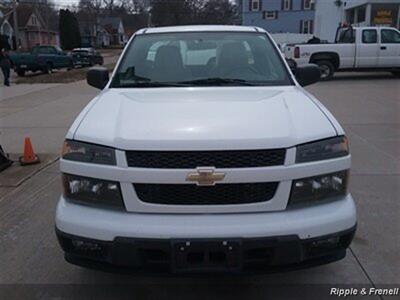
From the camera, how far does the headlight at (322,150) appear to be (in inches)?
108

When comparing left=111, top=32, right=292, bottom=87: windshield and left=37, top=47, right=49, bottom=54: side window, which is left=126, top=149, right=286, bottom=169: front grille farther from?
left=37, top=47, right=49, bottom=54: side window

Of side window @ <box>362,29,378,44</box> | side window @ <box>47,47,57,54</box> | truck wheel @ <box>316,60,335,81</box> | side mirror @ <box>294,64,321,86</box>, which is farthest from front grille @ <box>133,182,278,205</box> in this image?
side window @ <box>47,47,57,54</box>

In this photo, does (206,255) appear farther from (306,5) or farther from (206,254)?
(306,5)

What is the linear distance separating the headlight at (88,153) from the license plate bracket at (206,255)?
0.64m

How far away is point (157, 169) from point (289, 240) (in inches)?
33.4

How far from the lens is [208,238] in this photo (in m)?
2.58

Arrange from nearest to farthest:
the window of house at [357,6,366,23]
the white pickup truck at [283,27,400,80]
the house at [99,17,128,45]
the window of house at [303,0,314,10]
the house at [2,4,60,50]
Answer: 1. the white pickup truck at [283,27,400,80]
2. the window of house at [357,6,366,23]
3. the window of house at [303,0,314,10]
4. the house at [2,4,60,50]
5. the house at [99,17,128,45]

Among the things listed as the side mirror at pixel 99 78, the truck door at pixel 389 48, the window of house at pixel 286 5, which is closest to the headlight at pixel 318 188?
the side mirror at pixel 99 78

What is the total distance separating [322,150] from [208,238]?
0.89 metres

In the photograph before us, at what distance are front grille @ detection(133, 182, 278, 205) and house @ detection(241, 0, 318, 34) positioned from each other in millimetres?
61114

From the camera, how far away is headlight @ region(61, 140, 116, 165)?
276 centimetres

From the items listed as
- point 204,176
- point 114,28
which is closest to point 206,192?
point 204,176

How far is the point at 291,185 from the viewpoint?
2.72m

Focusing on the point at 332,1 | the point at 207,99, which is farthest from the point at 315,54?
the point at 332,1
